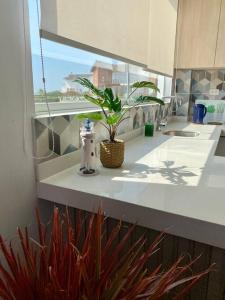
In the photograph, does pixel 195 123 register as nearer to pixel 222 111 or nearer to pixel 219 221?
pixel 222 111

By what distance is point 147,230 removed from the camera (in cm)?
86

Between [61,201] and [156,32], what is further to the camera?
[156,32]

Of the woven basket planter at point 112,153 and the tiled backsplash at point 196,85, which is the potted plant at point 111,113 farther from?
the tiled backsplash at point 196,85

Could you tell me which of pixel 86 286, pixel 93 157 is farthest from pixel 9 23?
pixel 86 286

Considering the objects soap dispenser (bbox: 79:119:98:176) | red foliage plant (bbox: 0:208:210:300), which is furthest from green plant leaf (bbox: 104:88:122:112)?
red foliage plant (bbox: 0:208:210:300)

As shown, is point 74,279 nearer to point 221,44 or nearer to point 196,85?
point 221,44

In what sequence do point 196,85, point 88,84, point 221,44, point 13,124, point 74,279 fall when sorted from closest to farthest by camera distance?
point 74,279 → point 13,124 → point 88,84 → point 221,44 → point 196,85

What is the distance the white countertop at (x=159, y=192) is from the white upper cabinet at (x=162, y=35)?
1098 mm

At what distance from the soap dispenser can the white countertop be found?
0.16ft

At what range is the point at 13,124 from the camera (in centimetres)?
83

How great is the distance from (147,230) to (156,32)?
1.78 metres

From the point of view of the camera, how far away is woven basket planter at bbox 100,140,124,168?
1129mm

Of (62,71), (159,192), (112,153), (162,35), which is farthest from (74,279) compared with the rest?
(162,35)

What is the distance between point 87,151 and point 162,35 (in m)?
1.71
